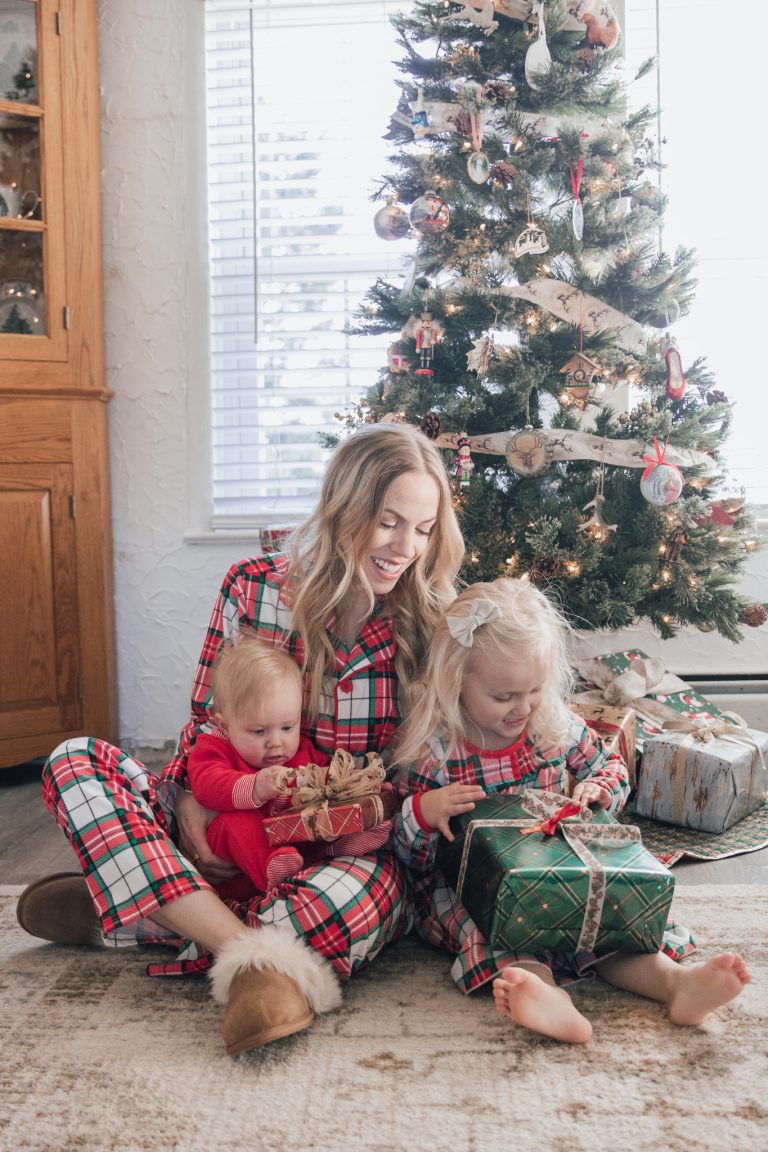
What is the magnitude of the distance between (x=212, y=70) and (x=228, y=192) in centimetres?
37

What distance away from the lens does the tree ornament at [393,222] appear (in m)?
2.38

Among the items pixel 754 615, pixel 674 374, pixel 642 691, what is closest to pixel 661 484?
pixel 674 374

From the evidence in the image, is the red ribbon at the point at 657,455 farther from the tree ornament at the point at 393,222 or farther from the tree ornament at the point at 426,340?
the tree ornament at the point at 393,222

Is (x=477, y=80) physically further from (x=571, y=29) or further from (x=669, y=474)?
(x=669, y=474)

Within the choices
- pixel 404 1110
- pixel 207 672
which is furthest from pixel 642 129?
pixel 404 1110

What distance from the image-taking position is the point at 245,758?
1.54 meters

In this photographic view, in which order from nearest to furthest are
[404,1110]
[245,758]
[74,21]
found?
[404,1110] → [245,758] → [74,21]

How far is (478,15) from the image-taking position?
230 centimetres

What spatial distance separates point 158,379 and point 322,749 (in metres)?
1.70

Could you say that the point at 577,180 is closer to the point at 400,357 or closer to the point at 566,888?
the point at 400,357

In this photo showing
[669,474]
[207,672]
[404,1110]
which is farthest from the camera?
[669,474]

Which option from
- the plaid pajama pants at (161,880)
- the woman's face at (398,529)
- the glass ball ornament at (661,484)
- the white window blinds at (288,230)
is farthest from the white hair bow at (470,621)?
the white window blinds at (288,230)

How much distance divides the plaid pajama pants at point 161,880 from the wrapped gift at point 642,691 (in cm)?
104

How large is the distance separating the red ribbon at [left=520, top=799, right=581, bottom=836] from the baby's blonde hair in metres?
0.42
